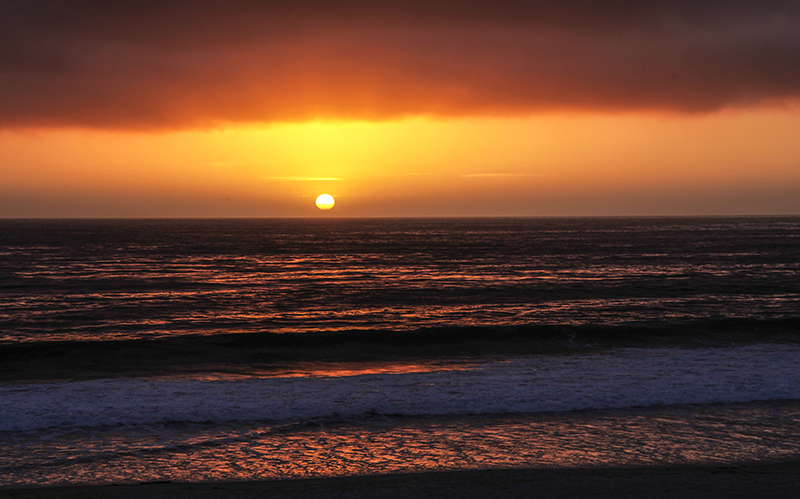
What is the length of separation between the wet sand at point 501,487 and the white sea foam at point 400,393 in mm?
3510

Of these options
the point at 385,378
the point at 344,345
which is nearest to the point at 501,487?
the point at 385,378

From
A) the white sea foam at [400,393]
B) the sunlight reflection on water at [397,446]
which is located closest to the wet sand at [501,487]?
the sunlight reflection on water at [397,446]

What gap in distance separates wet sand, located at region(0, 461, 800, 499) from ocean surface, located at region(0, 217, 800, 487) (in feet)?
1.45

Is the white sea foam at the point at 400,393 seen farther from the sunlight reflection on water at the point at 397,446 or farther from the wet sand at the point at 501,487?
the wet sand at the point at 501,487

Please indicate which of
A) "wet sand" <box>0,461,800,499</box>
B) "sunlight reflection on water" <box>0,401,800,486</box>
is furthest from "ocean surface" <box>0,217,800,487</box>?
"wet sand" <box>0,461,800,499</box>

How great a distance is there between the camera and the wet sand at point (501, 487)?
285 inches

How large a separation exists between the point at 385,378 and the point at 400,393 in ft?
5.32

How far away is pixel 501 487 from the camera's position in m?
7.48

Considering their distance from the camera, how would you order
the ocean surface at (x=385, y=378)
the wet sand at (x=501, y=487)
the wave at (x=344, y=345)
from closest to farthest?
the wet sand at (x=501, y=487), the ocean surface at (x=385, y=378), the wave at (x=344, y=345)

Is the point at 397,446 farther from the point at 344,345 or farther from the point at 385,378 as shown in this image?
the point at 344,345

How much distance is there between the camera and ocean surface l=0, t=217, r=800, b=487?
9000 millimetres

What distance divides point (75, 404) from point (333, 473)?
22.5 feet

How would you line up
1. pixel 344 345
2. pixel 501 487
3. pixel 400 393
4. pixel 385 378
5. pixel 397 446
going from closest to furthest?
pixel 501 487 < pixel 397 446 < pixel 400 393 < pixel 385 378 < pixel 344 345

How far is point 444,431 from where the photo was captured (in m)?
10.3
